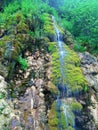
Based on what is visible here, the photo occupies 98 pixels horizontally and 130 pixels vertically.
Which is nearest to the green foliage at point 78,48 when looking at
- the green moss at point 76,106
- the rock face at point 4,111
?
the green moss at point 76,106

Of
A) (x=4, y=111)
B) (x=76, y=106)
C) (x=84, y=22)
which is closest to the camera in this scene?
(x=4, y=111)

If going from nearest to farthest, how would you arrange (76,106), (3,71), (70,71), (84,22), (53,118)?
(53,118) → (76,106) → (3,71) → (70,71) → (84,22)

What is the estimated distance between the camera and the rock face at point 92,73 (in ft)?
36.7

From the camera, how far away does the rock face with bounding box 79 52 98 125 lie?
440 inches

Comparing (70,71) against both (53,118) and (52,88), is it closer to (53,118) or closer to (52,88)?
(52,88)

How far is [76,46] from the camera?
13562 millimetres

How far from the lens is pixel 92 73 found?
12.6m

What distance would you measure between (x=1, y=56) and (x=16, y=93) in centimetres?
157

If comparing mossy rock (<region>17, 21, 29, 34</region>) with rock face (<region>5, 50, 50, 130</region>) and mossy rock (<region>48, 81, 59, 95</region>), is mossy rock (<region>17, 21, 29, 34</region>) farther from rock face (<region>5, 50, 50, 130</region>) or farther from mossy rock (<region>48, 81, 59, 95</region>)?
mossy rock (<region>48, 81, 59, 95</region>)

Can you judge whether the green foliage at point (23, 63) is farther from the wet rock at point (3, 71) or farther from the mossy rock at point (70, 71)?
the mossy rock at point (70, 71)

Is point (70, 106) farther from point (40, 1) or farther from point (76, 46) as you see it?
point (40, 1)

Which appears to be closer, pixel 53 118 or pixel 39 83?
pixel 53 118

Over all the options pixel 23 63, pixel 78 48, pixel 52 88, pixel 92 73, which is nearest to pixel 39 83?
pixel 52 88

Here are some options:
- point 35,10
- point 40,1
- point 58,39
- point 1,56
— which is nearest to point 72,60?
point 58,39
